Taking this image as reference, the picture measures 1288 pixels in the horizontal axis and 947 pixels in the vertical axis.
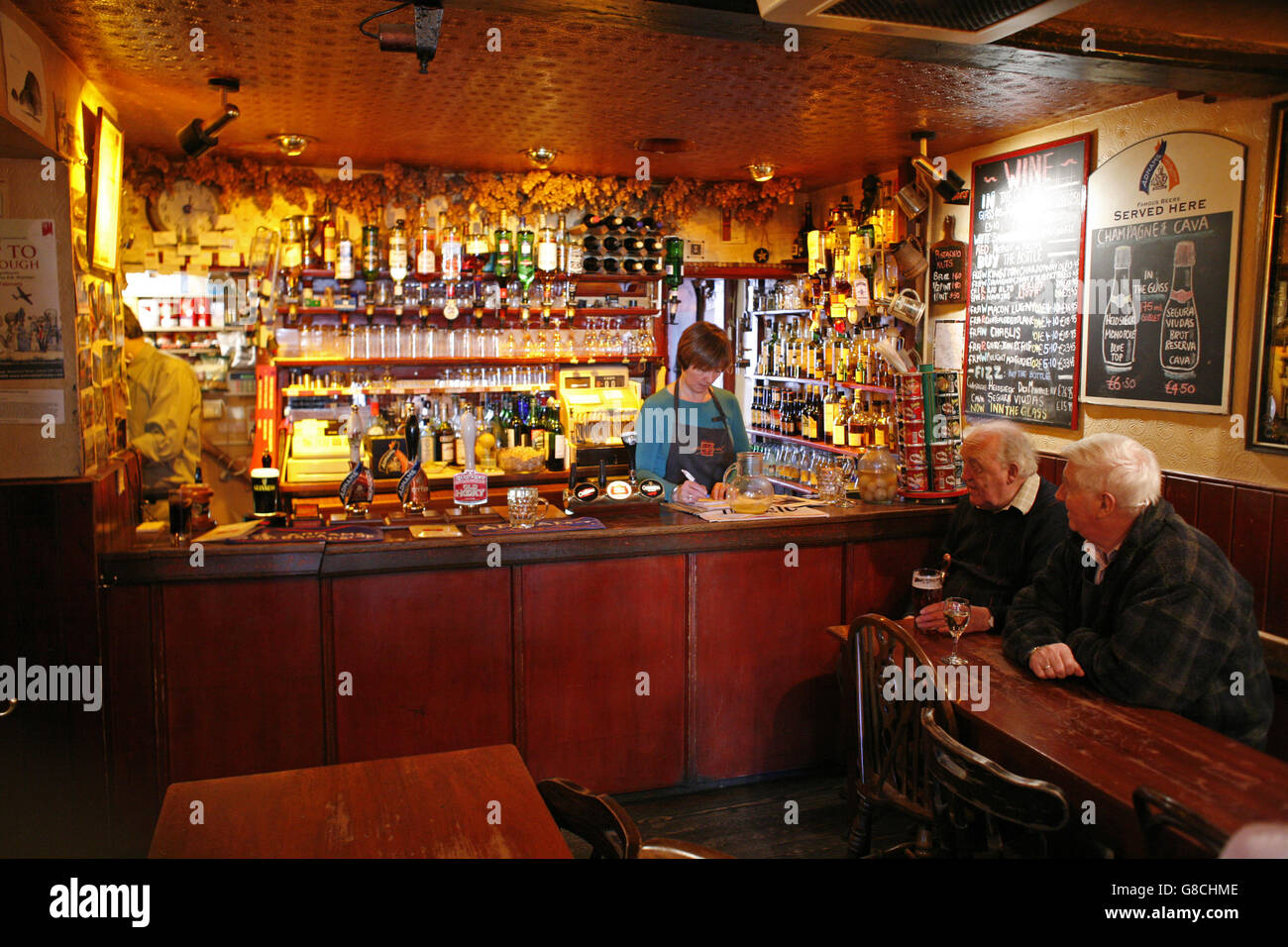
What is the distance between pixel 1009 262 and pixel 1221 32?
1674 millimetres

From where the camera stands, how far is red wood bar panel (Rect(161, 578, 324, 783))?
356 centimetres

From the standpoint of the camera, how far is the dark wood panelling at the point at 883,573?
14.2 ft

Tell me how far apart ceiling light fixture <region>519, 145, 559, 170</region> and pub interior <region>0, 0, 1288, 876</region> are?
0.10 metres

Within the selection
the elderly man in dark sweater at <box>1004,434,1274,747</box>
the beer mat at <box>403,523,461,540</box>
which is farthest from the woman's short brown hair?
the elderly man in dark sweater at <box>1004,434,1274,747</box>

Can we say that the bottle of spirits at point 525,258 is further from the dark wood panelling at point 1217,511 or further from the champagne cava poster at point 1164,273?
the dark wood panelling at point 1217,511

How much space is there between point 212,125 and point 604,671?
3.15 meters

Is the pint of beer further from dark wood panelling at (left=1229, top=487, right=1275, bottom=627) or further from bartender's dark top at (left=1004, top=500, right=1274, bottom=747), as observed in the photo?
dark wood panelling at (left=1229, top=487, right=1275, bottom=627)

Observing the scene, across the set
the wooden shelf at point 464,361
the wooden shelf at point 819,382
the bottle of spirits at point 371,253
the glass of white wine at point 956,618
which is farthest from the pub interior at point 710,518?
the wooden shelf at point 464,361

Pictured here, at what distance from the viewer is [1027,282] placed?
17.8 ft

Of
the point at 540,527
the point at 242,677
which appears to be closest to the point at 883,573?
the point at 540,527

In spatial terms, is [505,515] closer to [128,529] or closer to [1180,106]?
[128,529]

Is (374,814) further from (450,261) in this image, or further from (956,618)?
(450,261)

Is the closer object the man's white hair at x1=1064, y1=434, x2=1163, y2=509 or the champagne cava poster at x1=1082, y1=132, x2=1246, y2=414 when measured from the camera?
the man's white hair at x1=1064, y1=434, x2=1163, y2=509

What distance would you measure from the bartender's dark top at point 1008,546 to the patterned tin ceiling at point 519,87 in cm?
177
